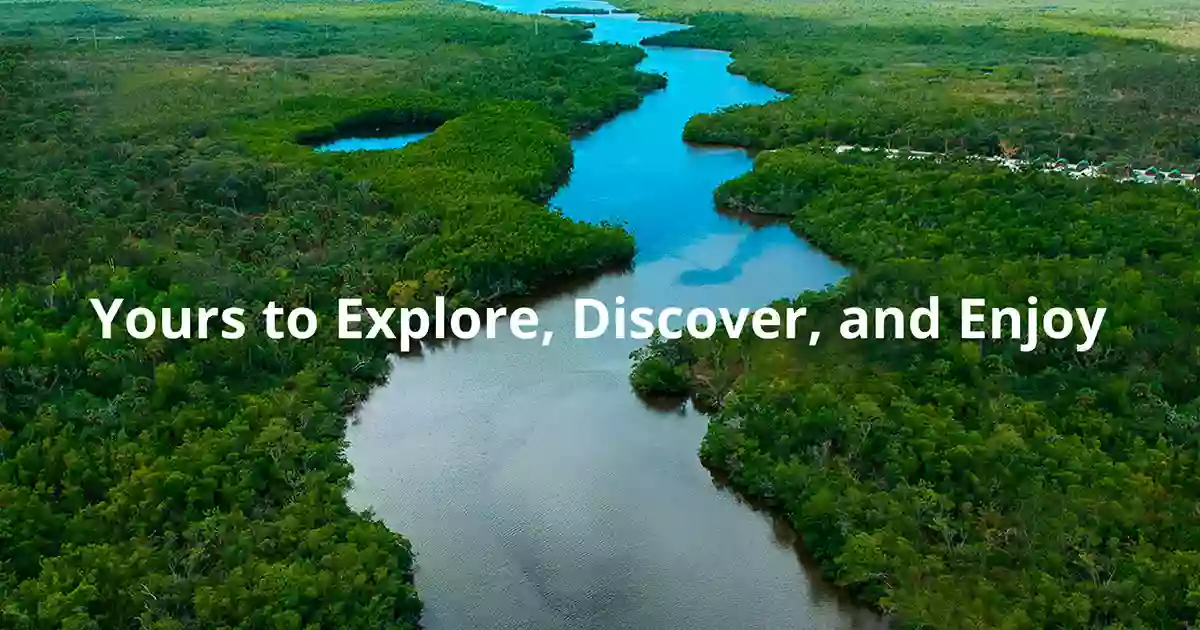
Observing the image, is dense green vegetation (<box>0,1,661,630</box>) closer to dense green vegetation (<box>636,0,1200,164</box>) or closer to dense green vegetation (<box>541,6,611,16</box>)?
dense green vegetation (<box>636,0,1200,164</box>)

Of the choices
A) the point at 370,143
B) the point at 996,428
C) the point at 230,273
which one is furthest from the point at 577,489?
the point at 370,143

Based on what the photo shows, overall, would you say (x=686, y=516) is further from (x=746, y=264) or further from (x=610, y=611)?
(x=746, y=264)

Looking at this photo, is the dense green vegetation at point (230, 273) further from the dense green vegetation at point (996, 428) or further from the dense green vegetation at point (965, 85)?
the dense green vegetation at point (965, 85)

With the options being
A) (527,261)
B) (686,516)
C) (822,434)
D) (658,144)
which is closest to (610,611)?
(686,516)

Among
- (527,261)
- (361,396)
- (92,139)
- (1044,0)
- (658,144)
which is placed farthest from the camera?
(1044,0)

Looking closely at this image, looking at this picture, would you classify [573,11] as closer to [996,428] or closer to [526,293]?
[526,293]

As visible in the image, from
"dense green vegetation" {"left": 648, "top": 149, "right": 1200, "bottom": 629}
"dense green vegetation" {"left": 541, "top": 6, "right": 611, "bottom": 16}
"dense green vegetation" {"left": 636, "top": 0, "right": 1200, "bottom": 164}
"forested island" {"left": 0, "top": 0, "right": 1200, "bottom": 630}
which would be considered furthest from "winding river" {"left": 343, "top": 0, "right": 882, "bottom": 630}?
"dense green vegetation" {"left": 541, "top": 6, "right": 611, "bottom": 16}
